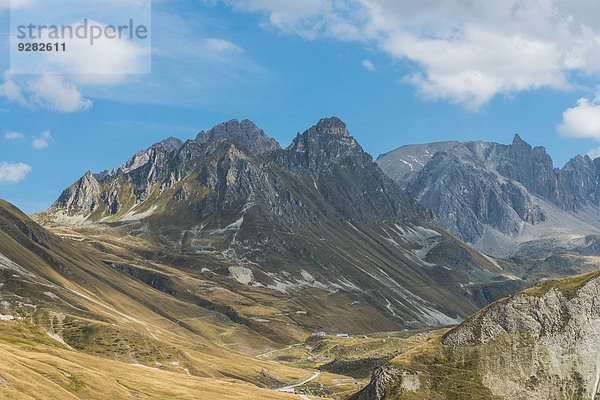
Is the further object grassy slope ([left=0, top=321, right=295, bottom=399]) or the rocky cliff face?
the rocky cliff face

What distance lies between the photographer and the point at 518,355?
118875 millimetres

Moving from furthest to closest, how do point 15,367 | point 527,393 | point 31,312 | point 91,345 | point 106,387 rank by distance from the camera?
point 31,312 < point 91,345 < point 527,393 < point 106,387 < point 15,367

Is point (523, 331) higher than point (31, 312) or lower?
lower

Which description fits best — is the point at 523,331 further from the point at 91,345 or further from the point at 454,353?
the point at 91,345

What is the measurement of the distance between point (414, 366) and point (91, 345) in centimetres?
11521

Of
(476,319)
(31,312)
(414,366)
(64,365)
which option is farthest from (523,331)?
(31,312)

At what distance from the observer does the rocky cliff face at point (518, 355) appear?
11444cm

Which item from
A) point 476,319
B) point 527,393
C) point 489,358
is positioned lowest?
point 527,393

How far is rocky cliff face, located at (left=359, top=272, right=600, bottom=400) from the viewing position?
114438 mm

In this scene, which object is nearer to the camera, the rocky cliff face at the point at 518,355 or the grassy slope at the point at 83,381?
the grassy slope at the point at 83,381

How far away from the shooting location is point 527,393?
374ft

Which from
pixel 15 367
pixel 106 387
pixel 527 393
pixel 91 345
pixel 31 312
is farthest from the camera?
pixel 31 312

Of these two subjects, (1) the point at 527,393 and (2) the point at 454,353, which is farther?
(2) the point at 454,353

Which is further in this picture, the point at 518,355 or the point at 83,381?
the point at 518,355
